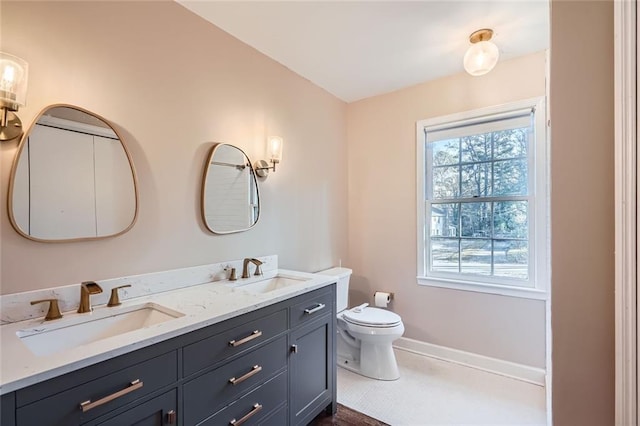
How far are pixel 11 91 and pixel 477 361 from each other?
10.8 ft

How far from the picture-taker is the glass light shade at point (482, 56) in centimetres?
192

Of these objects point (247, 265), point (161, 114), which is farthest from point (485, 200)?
point (161, 114)

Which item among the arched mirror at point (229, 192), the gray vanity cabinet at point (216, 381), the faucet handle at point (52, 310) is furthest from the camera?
the arched mirror at point (229, 192)

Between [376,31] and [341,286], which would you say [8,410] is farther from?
[376,31]

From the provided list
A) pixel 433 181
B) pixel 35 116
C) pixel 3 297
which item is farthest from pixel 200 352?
pixel 433 181

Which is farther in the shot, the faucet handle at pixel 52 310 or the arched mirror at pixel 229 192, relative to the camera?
the arched mirror at pixel 229 192

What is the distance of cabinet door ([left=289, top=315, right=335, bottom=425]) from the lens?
160cm

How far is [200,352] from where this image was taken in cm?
115

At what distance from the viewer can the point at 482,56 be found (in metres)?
1.92

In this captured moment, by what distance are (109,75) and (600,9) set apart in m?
1.89

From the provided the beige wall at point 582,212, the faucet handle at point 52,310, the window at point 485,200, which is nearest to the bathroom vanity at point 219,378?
the faucet handle at point 52,310

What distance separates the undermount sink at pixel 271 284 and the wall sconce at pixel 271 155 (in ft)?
2.51

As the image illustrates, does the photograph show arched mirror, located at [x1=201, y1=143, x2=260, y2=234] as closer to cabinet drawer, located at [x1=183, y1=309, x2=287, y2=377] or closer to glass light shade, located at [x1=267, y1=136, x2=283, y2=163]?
glass light shade, located at [x1=267, y1=136, x2=283, y2=163]

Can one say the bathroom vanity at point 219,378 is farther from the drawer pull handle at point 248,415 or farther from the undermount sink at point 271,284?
the undermount sink at point 271,284
